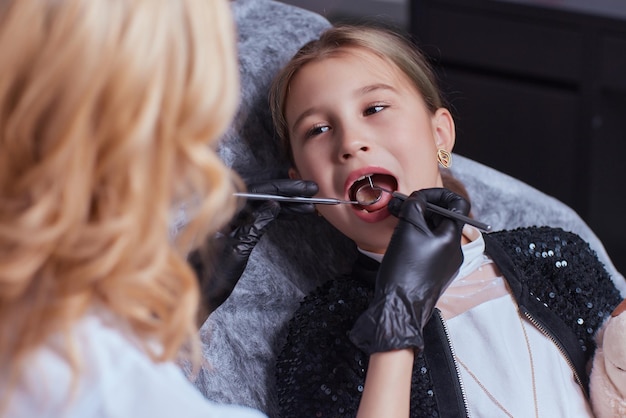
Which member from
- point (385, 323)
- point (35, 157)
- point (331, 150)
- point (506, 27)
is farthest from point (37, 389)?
point (506, 27)

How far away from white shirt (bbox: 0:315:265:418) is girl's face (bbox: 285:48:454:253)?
0.53 metres

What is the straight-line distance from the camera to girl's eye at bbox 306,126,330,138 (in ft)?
4.35

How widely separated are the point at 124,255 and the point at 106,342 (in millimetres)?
73

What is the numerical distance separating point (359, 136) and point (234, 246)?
23 centimetres

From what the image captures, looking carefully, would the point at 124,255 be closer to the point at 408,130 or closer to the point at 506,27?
the point at 408,130

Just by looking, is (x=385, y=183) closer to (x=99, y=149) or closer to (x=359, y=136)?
(x=359, y=136)

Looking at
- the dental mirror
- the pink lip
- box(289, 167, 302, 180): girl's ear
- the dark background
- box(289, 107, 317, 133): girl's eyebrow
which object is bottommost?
the dark background

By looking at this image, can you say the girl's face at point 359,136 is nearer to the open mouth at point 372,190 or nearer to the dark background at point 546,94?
the open mouth at point 372,190

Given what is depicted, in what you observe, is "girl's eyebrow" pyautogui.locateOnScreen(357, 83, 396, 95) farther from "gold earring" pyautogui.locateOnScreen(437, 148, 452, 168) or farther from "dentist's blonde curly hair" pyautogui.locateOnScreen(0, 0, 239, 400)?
"dentist's blonde curly hair" pyautogui.locateOnScreen(0, 0, 239, 400)

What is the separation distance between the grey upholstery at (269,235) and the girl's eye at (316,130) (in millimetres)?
132

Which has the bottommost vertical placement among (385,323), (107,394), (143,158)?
(385,323)

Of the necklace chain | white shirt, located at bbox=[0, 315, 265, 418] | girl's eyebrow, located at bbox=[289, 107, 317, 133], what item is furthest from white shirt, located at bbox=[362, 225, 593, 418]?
white shirt, located at bbox=[0, 315, 265, 418]

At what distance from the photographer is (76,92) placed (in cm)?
74

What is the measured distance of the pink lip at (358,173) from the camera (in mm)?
1260
